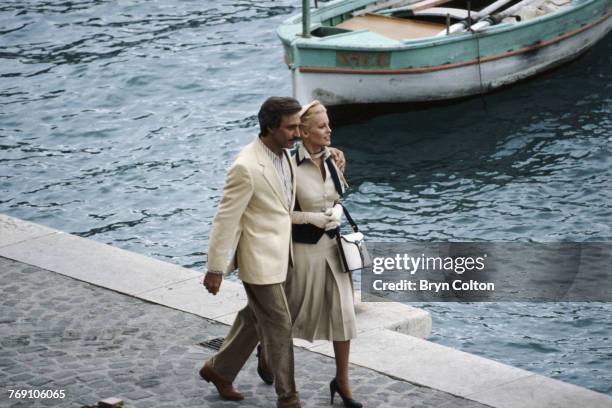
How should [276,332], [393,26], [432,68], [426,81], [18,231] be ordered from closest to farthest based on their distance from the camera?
[276,332] < [18,231] < [432,68] < [426,81] < [393,26]

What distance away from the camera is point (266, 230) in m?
6.20

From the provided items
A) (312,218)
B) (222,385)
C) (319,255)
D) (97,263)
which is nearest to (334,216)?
(312,218)

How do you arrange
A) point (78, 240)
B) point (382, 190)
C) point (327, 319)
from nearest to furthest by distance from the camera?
point (327, 319) < point (78, 240) < point (382, 190)

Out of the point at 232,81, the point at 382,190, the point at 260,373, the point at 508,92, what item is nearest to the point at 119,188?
the point at 382,190

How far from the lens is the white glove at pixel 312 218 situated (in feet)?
20.9

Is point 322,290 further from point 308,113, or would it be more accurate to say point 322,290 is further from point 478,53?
point 478,53

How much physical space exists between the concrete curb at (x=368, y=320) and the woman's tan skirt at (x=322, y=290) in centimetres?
86

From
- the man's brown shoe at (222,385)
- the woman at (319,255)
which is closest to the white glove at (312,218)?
the woman at (319,255)

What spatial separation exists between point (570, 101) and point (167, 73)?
24.5ft

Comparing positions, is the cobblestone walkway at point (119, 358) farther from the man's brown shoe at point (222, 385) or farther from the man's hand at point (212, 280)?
the man's hand at point (212, 280)

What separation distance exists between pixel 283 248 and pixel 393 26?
1250 centimetres

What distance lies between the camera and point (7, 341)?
25.3ft

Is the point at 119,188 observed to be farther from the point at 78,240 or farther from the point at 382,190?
the point at 78,240

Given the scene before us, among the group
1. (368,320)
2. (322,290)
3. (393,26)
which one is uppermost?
(322,290)
